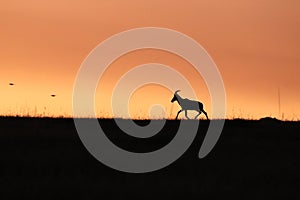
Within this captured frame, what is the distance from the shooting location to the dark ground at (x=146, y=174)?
14.0 metres

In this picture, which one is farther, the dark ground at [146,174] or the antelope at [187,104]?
the antelope at [187,104]

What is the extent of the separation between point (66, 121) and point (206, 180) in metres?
13.4

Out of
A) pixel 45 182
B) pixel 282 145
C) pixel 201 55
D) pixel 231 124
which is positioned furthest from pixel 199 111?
pixel 45 182

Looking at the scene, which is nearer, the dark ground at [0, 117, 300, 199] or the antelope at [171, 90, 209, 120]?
the dark ground at [0, 117, 300, 199]

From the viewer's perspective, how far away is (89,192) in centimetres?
1356

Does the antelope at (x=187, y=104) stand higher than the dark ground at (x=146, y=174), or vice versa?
the antelope at (x=187, y=104)

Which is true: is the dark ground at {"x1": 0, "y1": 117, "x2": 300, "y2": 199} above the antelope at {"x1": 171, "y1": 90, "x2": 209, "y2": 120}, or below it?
below

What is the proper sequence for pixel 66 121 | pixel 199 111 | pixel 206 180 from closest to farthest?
pixel 206 180, pixel 66 121, pixel 199 111

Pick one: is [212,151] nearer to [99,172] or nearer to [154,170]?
[154,170]

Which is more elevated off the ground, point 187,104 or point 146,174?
point 187,104

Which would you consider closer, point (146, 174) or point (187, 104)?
point (146, 174)

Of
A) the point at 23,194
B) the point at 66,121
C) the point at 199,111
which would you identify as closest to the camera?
the point at 23,194

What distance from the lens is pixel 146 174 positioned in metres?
16.6

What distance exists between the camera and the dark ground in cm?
1399
